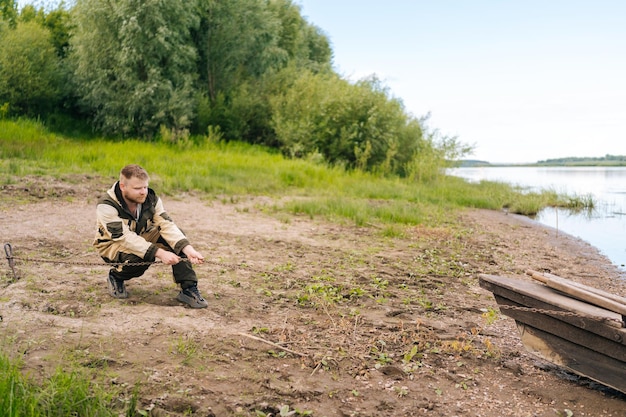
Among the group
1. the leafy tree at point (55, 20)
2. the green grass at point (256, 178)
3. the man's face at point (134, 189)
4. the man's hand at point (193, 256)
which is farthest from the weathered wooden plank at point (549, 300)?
the leafy tree at point (55, 20)

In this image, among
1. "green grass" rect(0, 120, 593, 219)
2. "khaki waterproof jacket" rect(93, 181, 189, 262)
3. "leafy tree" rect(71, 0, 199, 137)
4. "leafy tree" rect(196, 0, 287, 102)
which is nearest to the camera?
"khaki waterproof jacket" rect(93, 181, 189, 262)

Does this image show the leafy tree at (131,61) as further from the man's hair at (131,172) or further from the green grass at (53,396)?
the green grass at (53,396)

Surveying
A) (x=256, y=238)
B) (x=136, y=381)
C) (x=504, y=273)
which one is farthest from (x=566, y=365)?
(x=256, y=238)

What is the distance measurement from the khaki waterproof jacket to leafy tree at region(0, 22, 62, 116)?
790 inches

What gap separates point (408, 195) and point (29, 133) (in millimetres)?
13159

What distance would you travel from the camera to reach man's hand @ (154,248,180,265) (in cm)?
547

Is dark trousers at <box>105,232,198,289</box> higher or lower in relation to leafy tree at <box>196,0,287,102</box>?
lower

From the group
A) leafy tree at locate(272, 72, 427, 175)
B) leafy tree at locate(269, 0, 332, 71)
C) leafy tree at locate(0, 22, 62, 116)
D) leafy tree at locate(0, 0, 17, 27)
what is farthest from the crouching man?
leafy tree at locate(269, 0, 332, 71)

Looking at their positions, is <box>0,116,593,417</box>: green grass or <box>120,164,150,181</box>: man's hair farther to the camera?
<box>0,116,593,417</box>: green grass

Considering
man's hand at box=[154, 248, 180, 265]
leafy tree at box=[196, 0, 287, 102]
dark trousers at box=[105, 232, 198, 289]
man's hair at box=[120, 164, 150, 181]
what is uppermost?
leafy tree at box=[196, 0, 287, 102]

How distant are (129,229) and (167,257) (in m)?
0.58

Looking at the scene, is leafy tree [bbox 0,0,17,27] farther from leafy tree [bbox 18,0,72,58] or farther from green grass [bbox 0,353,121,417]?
green grass [bbox 0,353,121,417]

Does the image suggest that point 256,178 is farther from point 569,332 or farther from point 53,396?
point 53,396

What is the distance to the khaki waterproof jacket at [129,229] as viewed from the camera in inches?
219
